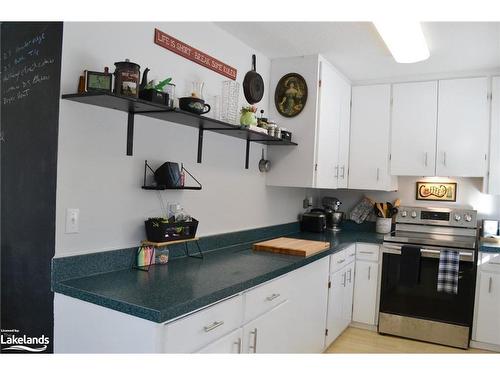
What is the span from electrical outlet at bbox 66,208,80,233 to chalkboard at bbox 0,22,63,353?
6 centimetres

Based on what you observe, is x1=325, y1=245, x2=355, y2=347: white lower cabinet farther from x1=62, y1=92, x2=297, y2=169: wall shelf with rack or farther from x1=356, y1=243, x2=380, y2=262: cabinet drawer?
x1=62, y1=92, x2=297, y2=169: wall shelf with rack

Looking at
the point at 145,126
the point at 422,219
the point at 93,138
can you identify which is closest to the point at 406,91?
the point at 422,219

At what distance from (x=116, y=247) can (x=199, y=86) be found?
1011 mm

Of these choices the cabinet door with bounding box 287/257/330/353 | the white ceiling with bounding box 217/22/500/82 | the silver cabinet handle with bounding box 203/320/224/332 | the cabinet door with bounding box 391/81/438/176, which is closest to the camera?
the silver cabinet handle with bounding box 203/320/224/332

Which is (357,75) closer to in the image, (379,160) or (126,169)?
(379,160)

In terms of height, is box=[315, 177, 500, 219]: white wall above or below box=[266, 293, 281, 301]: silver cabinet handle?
above

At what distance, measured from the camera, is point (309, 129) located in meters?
3.19

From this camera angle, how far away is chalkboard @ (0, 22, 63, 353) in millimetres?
1752

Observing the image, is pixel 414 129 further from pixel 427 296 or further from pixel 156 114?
pixel 156 114

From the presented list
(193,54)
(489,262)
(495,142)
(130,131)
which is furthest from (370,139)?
(130,131)

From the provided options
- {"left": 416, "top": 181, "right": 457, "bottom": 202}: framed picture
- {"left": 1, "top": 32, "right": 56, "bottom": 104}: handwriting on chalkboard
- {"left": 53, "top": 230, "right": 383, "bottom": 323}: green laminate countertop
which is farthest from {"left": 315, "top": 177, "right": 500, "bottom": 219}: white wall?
{"left": 1, "top": 32, "right": 56, "bottom": 104}: handwriting on chalkboard

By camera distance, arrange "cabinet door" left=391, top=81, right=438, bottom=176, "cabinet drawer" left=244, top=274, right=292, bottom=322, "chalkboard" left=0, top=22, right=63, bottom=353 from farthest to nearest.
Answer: "cabinet door" left=391, top=81, right=438, bottom=176 → "cabinet drawer" left=244, top=274, right=292, bottom=322 → "chalkboard" left=0, top=22, right=63, bottom=353

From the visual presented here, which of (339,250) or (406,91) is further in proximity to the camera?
(406,91)

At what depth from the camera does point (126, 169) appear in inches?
79.7
